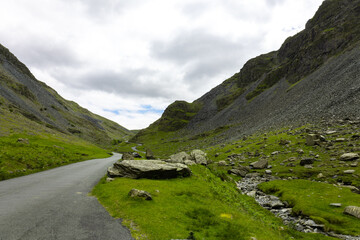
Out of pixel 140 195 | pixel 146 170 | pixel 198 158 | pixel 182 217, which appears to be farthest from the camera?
pixel 198 158

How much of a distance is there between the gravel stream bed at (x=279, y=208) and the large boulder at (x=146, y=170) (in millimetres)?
11055

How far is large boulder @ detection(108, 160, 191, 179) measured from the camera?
26.2 metres

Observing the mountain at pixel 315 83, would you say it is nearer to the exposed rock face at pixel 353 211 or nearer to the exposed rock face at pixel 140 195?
the exposed rock face at pixel 353 211

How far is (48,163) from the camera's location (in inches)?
1625

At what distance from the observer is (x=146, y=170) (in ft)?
85.6

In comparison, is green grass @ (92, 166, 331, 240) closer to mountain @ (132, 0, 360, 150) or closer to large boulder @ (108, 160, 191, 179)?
large boulder @ (108, 160, 191, 179)

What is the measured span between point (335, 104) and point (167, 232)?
80.7 m

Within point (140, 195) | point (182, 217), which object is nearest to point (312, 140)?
point (182, 217)

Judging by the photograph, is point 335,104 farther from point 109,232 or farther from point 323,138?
point 109,232

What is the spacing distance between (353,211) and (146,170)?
23415 mm

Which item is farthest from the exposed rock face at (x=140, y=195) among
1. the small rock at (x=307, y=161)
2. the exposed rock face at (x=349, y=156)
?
the exposed rock face at (x=349, y=156)

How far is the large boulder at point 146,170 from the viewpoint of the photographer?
86.0ft

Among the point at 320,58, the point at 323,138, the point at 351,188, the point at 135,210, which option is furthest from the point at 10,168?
the point at 320,58

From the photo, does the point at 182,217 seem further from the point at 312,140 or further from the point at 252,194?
the point at 312,140
